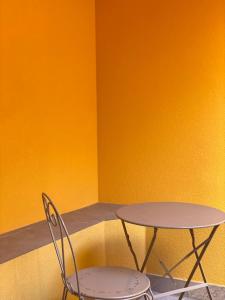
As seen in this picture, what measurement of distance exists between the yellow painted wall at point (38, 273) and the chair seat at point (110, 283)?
33cm

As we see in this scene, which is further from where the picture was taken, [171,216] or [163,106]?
[163,106]

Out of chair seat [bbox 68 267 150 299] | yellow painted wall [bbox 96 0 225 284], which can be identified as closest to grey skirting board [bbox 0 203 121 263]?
yellow painted wall [bbox 96 0 225 284]

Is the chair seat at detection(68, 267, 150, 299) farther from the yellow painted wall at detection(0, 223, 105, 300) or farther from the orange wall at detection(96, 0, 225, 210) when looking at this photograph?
the orange wall at detection(96, 0, 225, 210)

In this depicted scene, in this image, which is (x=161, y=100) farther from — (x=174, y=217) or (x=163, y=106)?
(x=174, y=217)

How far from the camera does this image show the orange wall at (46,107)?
109 inches

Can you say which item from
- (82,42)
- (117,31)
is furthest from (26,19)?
(117,31)

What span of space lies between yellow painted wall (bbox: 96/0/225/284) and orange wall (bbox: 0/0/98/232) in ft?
0.57

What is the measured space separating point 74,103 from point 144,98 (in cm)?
60

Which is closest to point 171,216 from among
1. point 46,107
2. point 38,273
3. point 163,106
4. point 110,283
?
point 110,283

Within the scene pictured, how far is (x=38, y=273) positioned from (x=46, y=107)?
4.12 feet

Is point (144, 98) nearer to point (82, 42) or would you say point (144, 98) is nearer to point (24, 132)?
point (82, 42)

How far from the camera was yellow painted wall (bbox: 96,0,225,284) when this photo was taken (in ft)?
10.3

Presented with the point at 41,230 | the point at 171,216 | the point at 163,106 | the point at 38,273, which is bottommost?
the point at 38,273

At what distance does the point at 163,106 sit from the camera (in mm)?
3340
